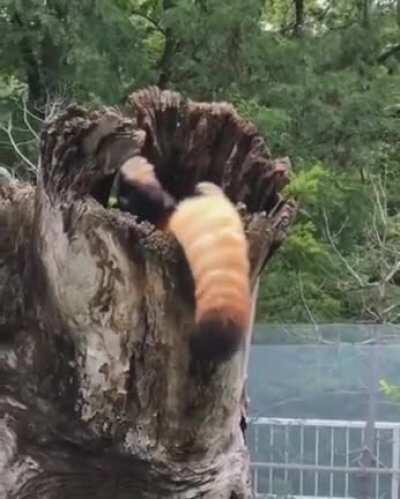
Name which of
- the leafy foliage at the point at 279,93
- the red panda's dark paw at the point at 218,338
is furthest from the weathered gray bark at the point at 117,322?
the leafy foliage at the point at 279,93

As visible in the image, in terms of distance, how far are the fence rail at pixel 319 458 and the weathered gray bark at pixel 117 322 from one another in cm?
400

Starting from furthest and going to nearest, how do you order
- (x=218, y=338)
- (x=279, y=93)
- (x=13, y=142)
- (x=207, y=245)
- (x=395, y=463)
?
1. (x=13, y=142)
2. (x=279, y=93)
3. (x=395, y=463)
4. (x=207, y=245)
5. (x=218, y=338)

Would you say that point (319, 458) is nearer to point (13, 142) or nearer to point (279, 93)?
point (279, 93)

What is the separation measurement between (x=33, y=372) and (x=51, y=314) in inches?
5.4

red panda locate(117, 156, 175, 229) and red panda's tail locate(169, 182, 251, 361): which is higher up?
red panda locate(117, 156, 175, 229)

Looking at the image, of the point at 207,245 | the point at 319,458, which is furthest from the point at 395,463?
the point at 207,245

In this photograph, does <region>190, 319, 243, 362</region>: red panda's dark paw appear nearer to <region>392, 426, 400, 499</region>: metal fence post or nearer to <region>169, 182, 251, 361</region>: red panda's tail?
<region>169, 182, 251, 361</region>: red panda's tail

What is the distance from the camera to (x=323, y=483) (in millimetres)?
6203

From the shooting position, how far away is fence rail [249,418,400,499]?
6078 millimetres

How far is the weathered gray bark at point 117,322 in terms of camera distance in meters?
1.98

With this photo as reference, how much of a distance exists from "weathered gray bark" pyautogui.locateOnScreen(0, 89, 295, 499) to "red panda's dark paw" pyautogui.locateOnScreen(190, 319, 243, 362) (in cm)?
13

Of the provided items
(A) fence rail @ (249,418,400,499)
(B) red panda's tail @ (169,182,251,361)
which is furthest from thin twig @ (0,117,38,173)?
(B) red panda's tail @ (169,182,251,361)

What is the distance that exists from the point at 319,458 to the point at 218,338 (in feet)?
15.2

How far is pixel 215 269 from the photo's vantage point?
1.75 metres
